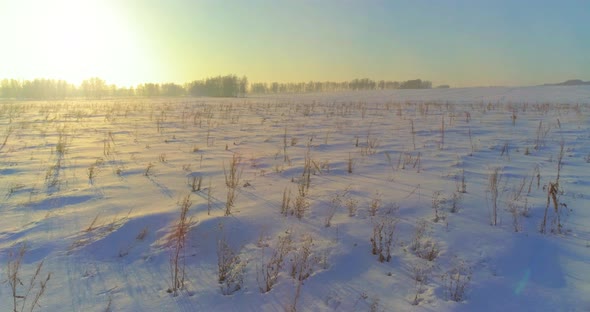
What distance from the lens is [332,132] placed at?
392 inches

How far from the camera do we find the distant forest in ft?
268

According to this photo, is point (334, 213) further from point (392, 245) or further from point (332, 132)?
point (332, 132)

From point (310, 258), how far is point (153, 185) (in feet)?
9.65

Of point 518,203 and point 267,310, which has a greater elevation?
point 518,203

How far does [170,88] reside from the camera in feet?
329

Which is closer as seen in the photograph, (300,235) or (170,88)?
(300,235)

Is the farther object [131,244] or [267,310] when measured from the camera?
[131,244]

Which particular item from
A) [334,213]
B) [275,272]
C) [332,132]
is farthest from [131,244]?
[332,132]

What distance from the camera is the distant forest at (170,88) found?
268 ft

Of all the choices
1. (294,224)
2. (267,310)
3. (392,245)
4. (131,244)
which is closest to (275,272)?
(267,310)

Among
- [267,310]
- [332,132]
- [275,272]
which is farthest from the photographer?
[332,132]

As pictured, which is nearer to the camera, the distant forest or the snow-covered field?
the snow-covered field

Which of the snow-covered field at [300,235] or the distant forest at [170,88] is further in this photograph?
the distant forest at [170,88]

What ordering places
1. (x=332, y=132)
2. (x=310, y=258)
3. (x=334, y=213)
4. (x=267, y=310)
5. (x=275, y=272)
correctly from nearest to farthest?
(x=267, y=310) < (x=275, y=272) < (x=310, y=258) < (x=334, y=213) < (x=332, y=132)
